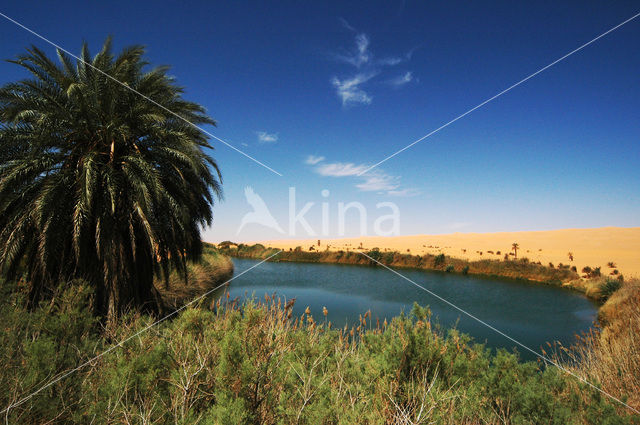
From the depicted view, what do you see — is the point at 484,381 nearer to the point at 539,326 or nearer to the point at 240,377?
the point at 240,377

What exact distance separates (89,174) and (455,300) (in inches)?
780

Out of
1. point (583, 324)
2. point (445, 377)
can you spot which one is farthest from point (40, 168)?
point (583, 324)

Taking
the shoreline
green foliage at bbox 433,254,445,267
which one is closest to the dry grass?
the shoreline

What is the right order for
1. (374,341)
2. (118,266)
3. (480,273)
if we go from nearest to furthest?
(374,341) < (118,266) < (480,273)

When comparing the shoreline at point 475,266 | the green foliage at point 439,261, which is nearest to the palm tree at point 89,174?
the shoreline at point 475,266

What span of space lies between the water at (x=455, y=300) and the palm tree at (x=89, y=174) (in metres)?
4.12

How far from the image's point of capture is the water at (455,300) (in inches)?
529

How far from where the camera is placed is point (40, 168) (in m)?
8.18

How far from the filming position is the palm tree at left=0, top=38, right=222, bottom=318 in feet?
25.7

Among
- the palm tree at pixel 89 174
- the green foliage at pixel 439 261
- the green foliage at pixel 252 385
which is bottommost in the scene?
the green foliage at pixel 439 261

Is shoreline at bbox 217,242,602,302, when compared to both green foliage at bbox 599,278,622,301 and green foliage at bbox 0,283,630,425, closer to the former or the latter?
green foliage at bbox 599,278,622,301

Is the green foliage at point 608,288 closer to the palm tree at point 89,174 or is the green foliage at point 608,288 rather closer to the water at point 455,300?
the water at point 455,300

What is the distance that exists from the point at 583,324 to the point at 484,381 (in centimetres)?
1449

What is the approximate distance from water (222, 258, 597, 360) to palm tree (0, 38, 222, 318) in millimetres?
4121
